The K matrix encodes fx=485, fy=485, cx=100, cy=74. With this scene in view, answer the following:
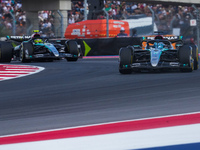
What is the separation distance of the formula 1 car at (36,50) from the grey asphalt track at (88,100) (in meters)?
6.02

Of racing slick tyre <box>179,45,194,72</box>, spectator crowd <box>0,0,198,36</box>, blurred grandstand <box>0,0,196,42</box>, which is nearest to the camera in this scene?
racing slick tyre <box>179,45,194,72</box>

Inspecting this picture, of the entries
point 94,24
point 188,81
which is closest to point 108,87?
point 188,81

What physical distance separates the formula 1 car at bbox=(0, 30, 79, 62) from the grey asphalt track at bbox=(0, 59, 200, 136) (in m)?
6.02

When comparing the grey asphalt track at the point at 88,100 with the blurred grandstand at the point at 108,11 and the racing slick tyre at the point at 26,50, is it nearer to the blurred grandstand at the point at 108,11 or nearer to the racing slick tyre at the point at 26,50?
the racing slick tyre at the point at 26,50

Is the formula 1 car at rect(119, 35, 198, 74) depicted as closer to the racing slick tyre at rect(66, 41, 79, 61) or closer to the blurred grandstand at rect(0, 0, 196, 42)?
the racing slick tyre at rect(66, 41, 79, 61)

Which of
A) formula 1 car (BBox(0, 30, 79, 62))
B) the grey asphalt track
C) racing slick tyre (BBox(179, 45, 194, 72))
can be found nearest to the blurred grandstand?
formula 1 car (BBox(0, 30, 79, 62))

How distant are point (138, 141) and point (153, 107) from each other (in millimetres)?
2464

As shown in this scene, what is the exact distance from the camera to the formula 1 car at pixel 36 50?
15.5 meters

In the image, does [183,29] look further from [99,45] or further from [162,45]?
[162,45]

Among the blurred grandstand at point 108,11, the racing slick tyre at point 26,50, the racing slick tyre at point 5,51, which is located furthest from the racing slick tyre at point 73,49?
the blurred grandstand at point 108,11

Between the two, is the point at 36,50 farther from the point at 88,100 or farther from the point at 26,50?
the point at 88,100

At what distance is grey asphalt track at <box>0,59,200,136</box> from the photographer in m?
4.80

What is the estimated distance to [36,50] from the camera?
1579 centimetres

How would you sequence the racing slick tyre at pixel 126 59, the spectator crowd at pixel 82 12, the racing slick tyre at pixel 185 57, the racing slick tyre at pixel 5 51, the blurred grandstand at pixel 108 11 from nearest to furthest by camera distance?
the racing slick tyre at pixel 185 57
the racing slick tyre at pixel 126 59
the racing slick tyre at pixel 5 51
the blurred grandstand at pixel 108 11
the spectator crowd at pixel 82 12
